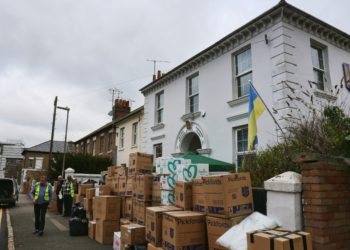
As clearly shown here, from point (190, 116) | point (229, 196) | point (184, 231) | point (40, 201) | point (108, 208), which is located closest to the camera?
point (229, 196)

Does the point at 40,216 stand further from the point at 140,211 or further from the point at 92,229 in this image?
the point at 140,211

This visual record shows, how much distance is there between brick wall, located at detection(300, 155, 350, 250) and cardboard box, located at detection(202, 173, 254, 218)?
1.16 meters

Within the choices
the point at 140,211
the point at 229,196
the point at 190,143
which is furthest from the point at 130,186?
the point at 190,143

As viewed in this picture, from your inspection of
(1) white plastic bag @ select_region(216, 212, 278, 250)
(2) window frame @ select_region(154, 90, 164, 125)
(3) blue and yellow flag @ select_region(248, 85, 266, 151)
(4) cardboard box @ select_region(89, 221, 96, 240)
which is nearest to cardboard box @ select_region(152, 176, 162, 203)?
(4) cardboard box @ select_region(89, 221, 96, 240)

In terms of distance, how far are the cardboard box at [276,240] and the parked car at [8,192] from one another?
1834 centimetres

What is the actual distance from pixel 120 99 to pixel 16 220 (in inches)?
622

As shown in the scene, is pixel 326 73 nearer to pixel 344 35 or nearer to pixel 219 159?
pixel 344 35

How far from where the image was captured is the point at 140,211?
7.97 metres

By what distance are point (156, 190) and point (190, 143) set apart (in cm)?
776

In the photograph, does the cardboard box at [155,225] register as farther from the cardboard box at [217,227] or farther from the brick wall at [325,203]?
the brick wall at [325,203]

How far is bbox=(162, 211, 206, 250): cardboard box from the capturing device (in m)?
5.36

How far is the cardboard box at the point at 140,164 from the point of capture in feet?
Result: 30.3

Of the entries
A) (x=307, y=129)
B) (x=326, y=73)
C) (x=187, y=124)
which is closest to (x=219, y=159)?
(x=187, y=124)

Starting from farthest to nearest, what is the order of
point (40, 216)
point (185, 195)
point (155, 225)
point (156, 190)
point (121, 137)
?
point (121, 137)
point (40, 216)
point (156, 190)
point (185, 195)
point (155, 225)
